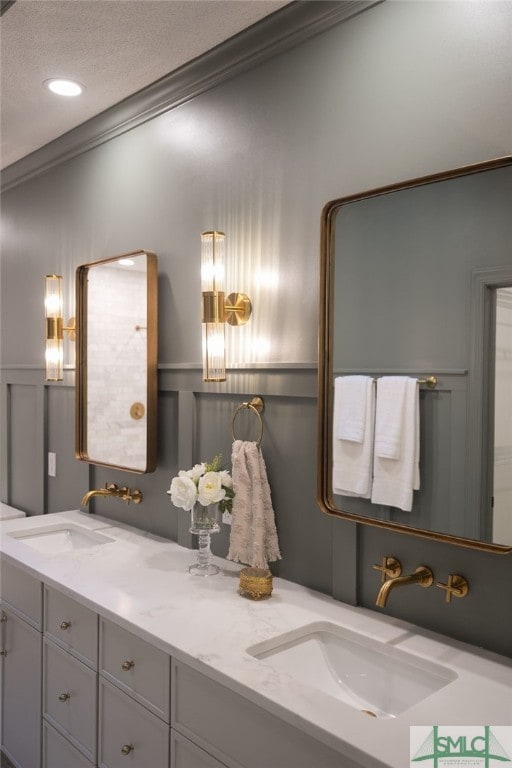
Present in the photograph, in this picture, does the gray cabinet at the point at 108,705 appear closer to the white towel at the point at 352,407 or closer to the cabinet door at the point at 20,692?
the cabinet door at the point at 20,692

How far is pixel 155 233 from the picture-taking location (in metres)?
2.43

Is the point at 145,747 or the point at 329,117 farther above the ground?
the point at 329,117

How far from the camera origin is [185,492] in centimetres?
187

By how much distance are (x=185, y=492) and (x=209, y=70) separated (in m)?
1.42

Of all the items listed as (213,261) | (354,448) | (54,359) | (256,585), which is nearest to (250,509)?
(256,585)

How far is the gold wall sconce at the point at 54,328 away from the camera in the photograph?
9.23 feet

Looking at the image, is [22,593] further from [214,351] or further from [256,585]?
[214,351]

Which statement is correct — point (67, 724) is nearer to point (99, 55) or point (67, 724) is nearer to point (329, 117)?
point (329, 117)

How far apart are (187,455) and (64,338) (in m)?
1.08

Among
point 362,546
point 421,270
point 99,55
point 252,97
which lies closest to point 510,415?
point 421,270

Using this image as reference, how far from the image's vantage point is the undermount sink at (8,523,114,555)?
8.18 ft

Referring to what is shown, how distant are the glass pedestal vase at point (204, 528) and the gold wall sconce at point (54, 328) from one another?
1234 mm

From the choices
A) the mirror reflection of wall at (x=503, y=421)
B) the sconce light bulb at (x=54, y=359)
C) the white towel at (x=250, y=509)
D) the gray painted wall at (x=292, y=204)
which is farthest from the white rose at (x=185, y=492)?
the sconce light bulb at (x=54, y=359)

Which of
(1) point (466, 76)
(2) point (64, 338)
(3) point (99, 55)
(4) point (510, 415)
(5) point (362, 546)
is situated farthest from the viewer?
(2) point (64, 338)
